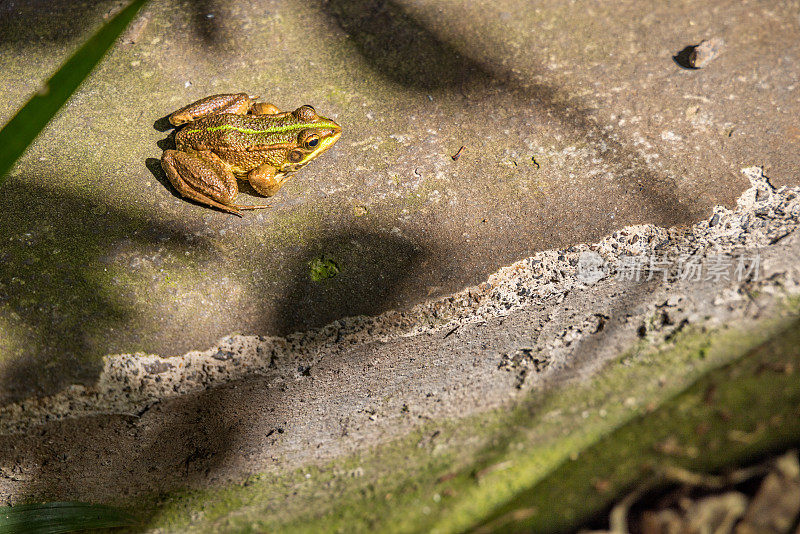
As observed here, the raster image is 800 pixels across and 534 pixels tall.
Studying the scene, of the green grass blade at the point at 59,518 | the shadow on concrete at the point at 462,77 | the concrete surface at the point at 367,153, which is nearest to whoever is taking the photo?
the green grass blade at the point at 59,518

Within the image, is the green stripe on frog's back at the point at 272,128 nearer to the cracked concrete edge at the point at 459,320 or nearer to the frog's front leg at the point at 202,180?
the frog's front leg at the point at 202,180

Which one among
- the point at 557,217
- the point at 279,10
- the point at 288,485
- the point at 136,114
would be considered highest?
the point at 279,10

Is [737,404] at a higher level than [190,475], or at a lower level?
higher

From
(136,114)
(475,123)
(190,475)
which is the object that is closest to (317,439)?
(190,475)

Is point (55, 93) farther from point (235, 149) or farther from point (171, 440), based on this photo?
point (171, 440)

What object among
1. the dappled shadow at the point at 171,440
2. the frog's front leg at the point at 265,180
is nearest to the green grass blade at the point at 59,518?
the dappled shadow at the point at 171,440

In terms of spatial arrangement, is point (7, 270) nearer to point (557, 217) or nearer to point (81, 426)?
point (81, 426)
